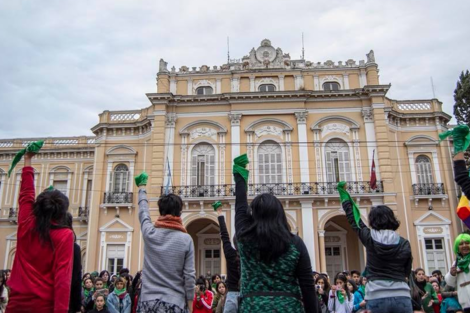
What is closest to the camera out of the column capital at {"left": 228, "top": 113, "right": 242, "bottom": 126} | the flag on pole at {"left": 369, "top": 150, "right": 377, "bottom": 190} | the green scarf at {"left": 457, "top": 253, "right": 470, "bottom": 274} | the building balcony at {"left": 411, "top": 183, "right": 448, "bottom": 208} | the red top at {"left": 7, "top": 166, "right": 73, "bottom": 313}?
the red top at {"left": 7, "top": 166, "right": 73, "bottom": 313}

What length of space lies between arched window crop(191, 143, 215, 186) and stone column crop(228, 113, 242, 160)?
4.10 feet

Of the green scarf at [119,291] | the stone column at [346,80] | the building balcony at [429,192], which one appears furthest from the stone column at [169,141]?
the green scarf at [119,291]

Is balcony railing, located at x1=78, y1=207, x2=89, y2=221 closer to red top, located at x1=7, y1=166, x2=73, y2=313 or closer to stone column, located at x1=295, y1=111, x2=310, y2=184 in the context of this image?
stone column, located at x1=295, y1=111, x2=310, y2=184

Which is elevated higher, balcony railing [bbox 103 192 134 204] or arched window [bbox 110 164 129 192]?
arched window [bbox 110 164 129 192]

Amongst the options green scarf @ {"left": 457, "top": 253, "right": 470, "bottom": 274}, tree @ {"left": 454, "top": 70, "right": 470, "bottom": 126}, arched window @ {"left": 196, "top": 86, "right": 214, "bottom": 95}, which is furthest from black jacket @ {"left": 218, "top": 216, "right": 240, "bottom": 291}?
tree @ {"left": 454, "top": 70, "right": 470, "bottom": 126}

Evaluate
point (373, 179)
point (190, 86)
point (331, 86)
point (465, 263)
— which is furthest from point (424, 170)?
point (465, 263)

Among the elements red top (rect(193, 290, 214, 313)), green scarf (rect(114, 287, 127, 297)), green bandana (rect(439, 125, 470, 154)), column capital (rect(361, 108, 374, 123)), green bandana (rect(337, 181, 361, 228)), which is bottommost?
red top (rect(193, 290, 214, 313))

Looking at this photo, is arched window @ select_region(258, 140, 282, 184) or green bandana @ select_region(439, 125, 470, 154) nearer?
green bandana @ select_region(439, 125, 470, 154)

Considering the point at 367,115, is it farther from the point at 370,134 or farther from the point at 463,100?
the point at 463,100

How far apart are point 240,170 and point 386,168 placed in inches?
754

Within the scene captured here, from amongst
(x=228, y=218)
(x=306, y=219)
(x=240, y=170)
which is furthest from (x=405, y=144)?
(x=240, y=170)

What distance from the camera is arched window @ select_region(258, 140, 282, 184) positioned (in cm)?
2159

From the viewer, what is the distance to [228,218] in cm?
2089

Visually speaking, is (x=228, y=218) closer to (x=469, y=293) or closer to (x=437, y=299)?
(x=437, y=299)
